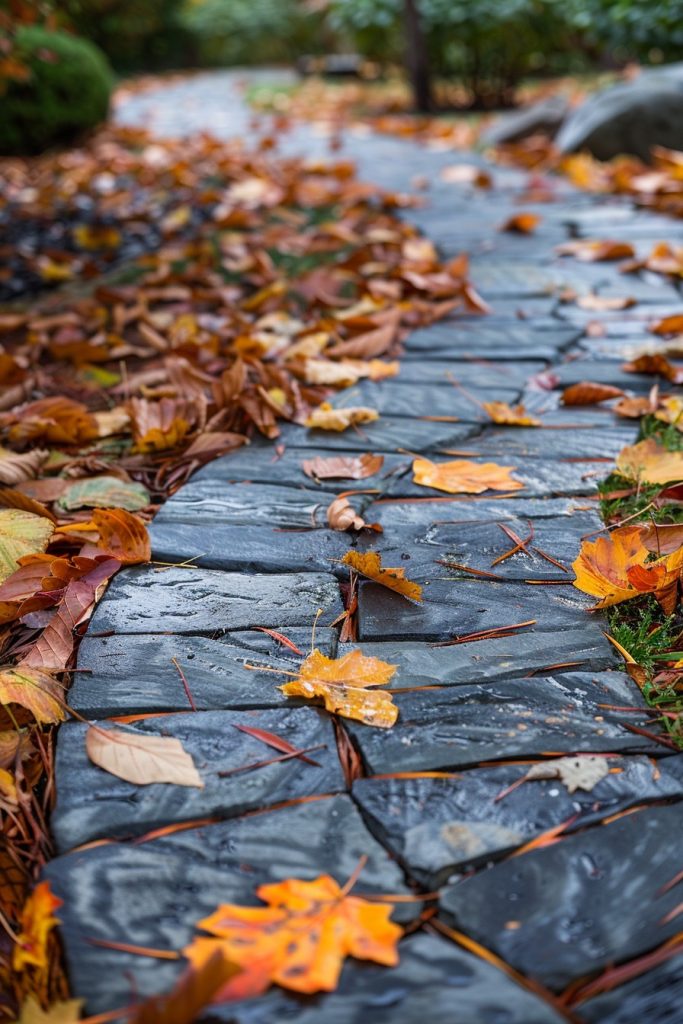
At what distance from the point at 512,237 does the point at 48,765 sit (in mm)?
3007

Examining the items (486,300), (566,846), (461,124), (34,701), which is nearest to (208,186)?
(486,300)

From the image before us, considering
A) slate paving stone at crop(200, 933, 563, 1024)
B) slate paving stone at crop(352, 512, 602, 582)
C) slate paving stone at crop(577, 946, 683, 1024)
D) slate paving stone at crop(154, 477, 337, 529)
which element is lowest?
slate paving stone at crop(577, 946, 683, 1024)

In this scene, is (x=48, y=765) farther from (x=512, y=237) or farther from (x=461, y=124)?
(x=461, y=124)

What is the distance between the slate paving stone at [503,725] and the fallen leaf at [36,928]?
1.33 ft

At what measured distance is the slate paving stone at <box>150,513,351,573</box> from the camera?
1533 mm

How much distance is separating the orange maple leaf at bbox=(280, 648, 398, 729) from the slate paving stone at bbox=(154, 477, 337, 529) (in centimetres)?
44

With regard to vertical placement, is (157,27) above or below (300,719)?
above

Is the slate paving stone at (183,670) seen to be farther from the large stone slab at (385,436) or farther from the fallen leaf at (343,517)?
the large stone slab at (385,436)

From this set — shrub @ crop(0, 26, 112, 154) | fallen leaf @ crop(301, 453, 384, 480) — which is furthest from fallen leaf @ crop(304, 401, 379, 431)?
shrub @ crop(0, 26, 112, 154)

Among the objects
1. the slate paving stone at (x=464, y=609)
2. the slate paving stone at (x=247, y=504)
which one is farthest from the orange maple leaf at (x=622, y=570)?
the slate paving stone at (x=247, y=504)

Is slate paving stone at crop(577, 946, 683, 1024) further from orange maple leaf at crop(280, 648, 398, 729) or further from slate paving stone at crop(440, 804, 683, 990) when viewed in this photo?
orange maple leaf at crop(280, 648, 398, 729)

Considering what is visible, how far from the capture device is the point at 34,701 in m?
1.19

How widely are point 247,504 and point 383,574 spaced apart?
437 millimetres

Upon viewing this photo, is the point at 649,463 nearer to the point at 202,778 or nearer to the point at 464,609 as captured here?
the point at 464,609
